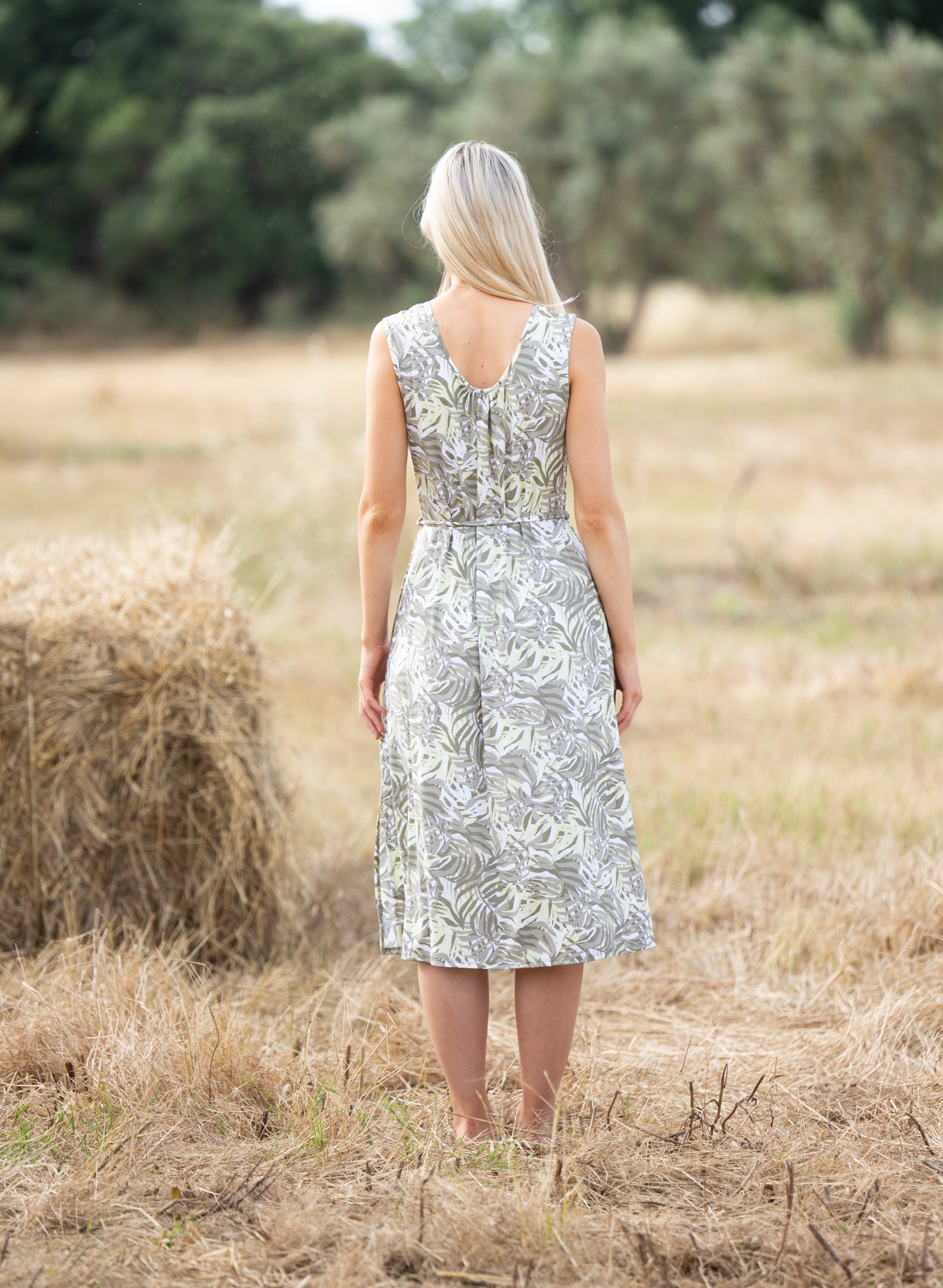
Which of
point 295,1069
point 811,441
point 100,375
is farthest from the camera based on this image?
point 100,375

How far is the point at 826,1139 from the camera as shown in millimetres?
2848

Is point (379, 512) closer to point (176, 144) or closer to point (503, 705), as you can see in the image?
point (503, 705)

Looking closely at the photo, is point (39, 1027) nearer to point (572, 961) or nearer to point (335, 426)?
point (572, 961)

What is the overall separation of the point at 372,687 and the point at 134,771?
120 cm

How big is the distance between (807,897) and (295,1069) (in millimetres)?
1955

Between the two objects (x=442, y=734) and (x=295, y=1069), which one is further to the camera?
(x=295, y=1069)

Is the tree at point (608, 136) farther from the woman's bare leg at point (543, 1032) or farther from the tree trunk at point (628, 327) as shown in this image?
the woman's bare leg at point (543, 1032)

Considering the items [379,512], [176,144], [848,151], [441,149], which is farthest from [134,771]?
[176,144]

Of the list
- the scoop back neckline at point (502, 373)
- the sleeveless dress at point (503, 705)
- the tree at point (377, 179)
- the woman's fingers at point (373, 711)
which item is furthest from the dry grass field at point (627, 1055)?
the tree at point (377, 179)

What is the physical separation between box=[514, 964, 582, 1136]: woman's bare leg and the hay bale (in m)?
1.30

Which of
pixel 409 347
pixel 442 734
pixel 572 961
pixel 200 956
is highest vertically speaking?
pixel 409 347

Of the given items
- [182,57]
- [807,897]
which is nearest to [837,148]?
[182,57]

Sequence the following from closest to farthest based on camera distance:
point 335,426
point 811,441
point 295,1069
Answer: point 295,1069
point 811,441
point 335,426

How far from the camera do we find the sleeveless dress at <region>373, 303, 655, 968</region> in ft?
9.21
